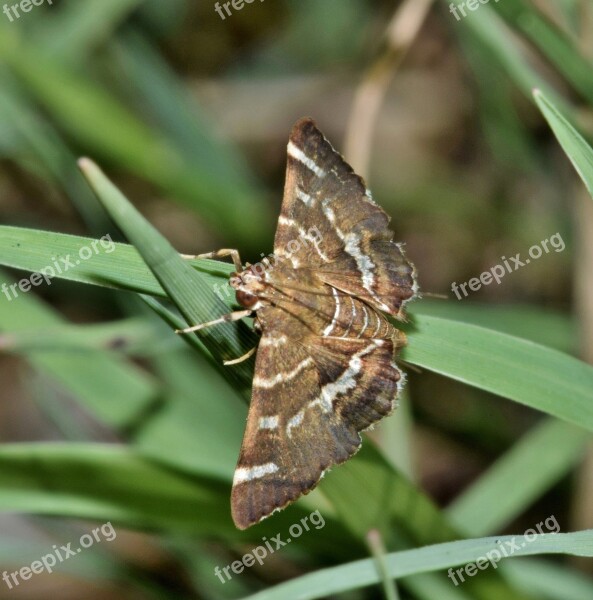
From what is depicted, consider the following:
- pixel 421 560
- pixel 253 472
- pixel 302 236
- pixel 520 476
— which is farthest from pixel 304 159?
pixel 520 476

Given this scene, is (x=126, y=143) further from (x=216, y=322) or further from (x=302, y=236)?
(x=216, y=322)

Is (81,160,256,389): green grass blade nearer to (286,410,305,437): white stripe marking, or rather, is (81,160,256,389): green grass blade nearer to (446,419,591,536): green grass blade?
(286,410,305,437): white stripe marking

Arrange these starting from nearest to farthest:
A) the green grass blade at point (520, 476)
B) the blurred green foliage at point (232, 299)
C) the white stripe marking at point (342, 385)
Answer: the blurred green foliage at point (232, 299) → the white stripe marking at point (342, 385) → the green grass blade at point (520, 476)

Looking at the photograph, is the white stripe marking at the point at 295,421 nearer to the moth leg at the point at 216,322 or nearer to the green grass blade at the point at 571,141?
the moth leg at the point at 216,322

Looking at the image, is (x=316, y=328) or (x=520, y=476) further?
(x=520, y=476)

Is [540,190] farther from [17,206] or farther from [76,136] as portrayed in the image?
[17,206]

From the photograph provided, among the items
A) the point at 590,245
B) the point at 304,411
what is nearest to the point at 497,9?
the point at 590,245

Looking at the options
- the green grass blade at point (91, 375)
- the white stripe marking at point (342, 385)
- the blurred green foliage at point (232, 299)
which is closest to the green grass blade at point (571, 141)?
the blurred green foliage at point (232, 299)
